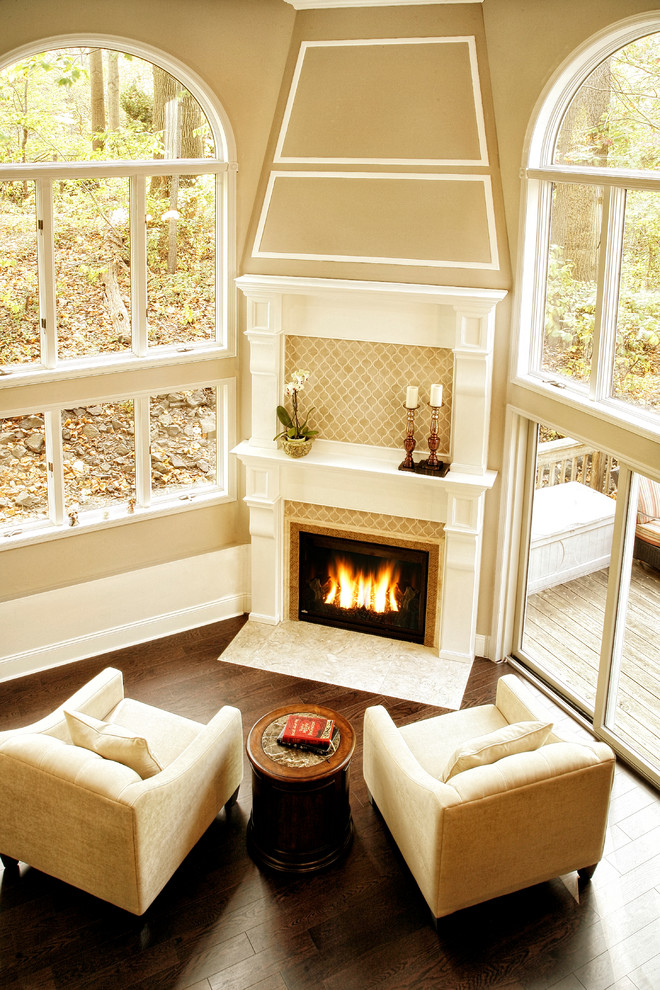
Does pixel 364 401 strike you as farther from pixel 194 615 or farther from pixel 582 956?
pixel 582 956

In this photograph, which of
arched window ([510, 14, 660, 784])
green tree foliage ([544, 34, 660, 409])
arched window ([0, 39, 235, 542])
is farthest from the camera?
arched window ([0, 39, 235, 542])

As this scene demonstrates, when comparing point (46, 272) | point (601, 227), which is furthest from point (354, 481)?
point (46, 272)

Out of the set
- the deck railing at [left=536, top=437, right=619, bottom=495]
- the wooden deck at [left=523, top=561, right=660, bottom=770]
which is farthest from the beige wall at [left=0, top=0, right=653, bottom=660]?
the wooden deck at [left=523, top=561, right=660, bottom=770]

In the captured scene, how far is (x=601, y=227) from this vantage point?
17.0 feet

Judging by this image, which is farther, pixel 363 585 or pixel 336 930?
pixel 363 585

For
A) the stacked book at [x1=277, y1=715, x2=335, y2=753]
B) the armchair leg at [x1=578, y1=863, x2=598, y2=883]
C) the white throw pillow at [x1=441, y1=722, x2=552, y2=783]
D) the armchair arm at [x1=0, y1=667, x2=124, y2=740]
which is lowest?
the armchair leg at [x1=578, y1=863, x2=598, y2=883]

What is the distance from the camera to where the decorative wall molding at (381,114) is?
5.54 metres

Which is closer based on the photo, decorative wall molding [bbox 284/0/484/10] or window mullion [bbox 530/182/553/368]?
decorative wall molding [bbox 284/0/484/10]

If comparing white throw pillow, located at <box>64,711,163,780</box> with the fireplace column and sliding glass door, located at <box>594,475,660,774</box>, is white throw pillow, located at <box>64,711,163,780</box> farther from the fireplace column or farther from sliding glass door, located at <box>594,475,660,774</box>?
sliding glass door, located at <box>594,475,660,774</box>

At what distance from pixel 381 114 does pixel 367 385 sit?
1.74 metres

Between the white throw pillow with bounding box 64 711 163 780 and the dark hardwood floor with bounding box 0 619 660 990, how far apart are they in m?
0.74

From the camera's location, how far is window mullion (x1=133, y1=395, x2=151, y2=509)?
6344 mm

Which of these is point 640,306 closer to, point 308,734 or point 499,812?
point 499,812

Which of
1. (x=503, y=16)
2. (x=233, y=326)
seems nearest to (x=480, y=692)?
(x=233, y=326)
